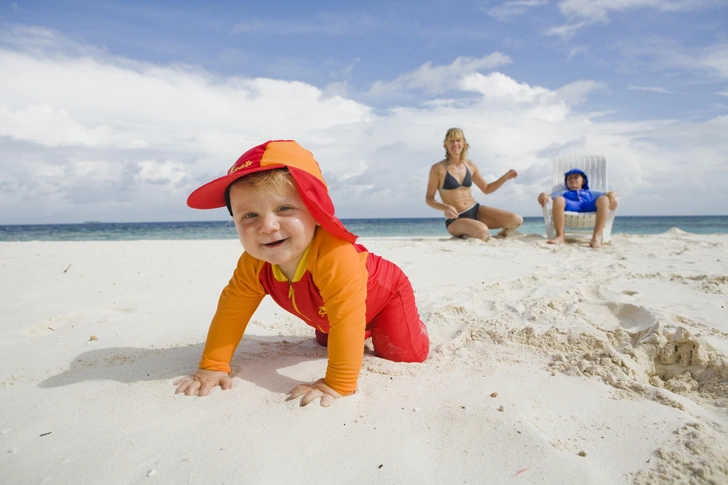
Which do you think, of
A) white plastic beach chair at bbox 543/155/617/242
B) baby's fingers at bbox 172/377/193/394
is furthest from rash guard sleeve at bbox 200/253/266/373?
white plastic beach chair at bbox 543/155/617/242

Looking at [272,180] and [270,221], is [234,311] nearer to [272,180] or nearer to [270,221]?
[270,221]

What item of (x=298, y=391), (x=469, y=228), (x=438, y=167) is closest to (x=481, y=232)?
(x=469, y=228)

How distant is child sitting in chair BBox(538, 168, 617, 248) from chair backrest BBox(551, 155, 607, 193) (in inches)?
13.0

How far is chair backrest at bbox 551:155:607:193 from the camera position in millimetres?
8343

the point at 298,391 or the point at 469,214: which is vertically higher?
the point at 469,214

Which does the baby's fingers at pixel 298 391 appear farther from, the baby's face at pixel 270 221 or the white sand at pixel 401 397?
the baby's face at pixel 270 221

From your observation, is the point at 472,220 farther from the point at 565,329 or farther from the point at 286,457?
the point at 286,457

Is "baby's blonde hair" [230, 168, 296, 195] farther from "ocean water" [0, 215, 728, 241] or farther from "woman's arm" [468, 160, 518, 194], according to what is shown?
"ocean water" [0, 215, 728, 241]

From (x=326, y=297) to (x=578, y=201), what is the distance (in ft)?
23.6

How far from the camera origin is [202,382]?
179cm

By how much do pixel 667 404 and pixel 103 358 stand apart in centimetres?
235

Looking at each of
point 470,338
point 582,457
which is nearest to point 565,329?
point 470,338

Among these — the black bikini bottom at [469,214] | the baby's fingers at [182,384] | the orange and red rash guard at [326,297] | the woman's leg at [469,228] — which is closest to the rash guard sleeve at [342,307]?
the orange and red rash guard at [326,297]

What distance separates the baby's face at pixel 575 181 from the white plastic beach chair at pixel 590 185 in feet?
0.88
